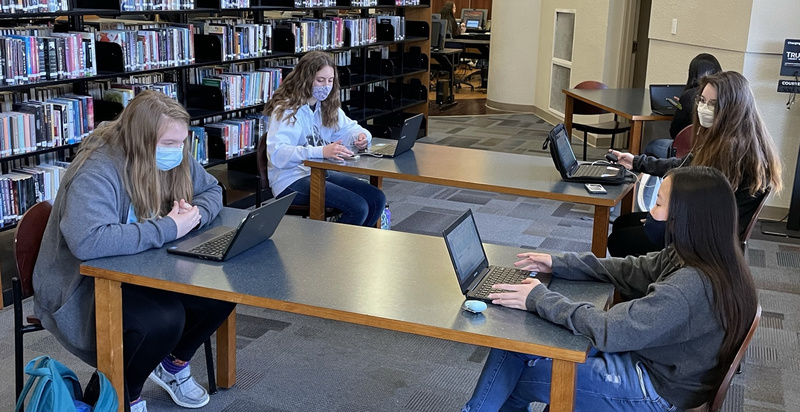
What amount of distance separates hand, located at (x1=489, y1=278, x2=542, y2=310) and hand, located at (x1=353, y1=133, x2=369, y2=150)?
2.05m

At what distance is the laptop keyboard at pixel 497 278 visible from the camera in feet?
6.93

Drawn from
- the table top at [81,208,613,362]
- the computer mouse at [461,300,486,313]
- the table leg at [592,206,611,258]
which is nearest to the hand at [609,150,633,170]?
the table leg at [592,206,611,258]

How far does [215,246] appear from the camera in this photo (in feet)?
7.98

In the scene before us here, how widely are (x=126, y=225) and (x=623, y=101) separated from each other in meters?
4.40

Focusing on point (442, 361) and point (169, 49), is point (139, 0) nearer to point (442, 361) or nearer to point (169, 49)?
point (169, 49)

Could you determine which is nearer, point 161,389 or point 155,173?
point 155,173

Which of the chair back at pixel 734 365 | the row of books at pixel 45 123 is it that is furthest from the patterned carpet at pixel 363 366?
the chair back at pixel 734 365

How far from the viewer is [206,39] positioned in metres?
4.93

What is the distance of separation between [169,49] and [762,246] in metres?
3.83

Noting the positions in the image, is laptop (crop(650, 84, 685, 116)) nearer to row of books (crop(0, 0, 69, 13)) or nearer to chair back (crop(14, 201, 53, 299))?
row of books (crop(0, 0, 69, 13))

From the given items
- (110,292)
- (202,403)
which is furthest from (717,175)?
(202,403)

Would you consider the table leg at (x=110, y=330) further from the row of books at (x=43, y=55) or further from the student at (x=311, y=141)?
the row of books at (x=43, y=55)

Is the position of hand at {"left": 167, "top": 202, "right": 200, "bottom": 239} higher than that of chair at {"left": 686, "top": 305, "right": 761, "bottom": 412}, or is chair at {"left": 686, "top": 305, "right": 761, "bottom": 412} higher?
hand at {"left": 167, "top": 202, "right": 200, "bottom": 239}

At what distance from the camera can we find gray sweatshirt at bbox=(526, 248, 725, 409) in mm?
1880
